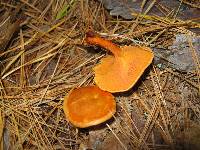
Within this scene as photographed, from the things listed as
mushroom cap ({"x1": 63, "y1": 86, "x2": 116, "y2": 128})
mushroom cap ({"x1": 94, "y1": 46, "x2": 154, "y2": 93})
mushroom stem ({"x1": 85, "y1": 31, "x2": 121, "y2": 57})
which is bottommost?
mushroom cap ({"x1": 63, "y1": 86, "x2": 116, "y2": 128})

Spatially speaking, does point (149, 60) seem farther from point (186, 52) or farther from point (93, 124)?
point (93, 124)

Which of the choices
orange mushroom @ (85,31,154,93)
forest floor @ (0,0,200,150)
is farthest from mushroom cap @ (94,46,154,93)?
forest floor @ (0,0,200,150)

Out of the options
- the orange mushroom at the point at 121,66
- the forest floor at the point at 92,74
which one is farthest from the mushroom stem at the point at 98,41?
the forest floor at the point at 92,74

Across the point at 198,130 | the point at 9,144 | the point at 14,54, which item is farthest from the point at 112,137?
the point at 14,54

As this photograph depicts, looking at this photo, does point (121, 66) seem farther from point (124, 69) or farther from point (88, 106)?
point (88, 106)

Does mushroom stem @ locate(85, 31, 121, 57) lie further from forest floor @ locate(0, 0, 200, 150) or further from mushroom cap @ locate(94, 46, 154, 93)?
forest floor @ locate(0, 0, 200, 150)

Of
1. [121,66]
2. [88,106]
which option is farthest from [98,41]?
[88,106]

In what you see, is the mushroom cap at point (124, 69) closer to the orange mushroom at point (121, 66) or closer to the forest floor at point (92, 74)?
the orange mushroom at point (121, 66)
